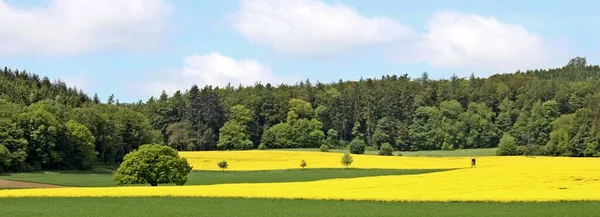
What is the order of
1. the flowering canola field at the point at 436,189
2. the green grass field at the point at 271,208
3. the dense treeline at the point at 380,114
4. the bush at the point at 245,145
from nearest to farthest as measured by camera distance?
the green grass field at the point at 271,208 < the flowering canola field at the point at 436,189 < the dense treeline at the point at 380,114 < the bush at the point at 245,145

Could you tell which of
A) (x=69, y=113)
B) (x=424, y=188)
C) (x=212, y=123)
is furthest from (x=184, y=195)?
(x=212, y=123)

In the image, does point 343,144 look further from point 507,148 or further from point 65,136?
point 65,136

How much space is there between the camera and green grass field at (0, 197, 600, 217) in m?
39.3

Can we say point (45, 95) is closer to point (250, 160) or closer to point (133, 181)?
point (250, 160)

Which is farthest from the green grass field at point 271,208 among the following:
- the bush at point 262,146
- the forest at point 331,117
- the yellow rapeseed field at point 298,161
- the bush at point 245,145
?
the bush at point 245,145

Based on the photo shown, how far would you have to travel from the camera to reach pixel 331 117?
175250 millimetres

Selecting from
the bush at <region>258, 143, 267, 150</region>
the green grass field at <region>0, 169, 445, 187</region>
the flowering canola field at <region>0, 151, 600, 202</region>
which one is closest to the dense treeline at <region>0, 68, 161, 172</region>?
the green grass field at <region>0, 169, 445, 187</region>

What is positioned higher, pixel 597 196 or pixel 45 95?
pixel 45 95

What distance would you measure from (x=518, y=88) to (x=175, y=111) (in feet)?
234

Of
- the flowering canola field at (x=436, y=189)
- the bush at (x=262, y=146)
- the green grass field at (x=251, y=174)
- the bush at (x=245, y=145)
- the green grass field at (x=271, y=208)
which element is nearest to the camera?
the green grass field at (x=271, y=208)

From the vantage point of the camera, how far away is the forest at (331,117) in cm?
11650

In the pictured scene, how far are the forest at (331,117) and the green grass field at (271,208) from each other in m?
62.1

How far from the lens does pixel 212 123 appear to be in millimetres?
170250

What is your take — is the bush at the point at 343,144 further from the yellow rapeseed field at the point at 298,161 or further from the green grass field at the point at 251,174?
the green grass field at the point at 251,174
